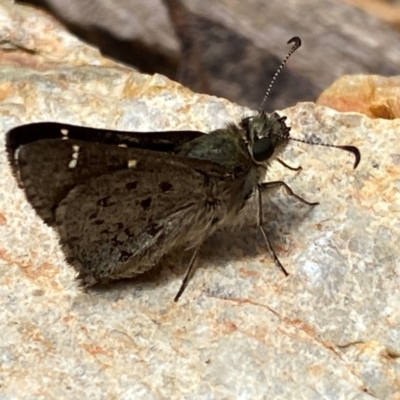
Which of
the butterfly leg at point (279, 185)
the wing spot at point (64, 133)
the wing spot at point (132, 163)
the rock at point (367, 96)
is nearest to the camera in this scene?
the wing spot at point (64, 133)

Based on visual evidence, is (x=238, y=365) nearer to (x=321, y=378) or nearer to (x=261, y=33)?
(x=321, y=378)

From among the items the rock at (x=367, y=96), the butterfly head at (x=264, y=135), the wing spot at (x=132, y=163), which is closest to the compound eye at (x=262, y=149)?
the butterfly head at (x=264, y=135)

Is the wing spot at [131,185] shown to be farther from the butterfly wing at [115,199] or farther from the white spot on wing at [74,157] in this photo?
the white spot on wing at [74,157]

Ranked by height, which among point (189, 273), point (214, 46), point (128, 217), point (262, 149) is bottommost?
point (214, 46)

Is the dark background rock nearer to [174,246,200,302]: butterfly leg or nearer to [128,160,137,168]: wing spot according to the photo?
[174,246,200,302]: butterfly leg

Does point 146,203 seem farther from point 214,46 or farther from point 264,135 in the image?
point 214,46

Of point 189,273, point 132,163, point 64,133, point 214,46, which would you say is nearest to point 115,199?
point 132,163
